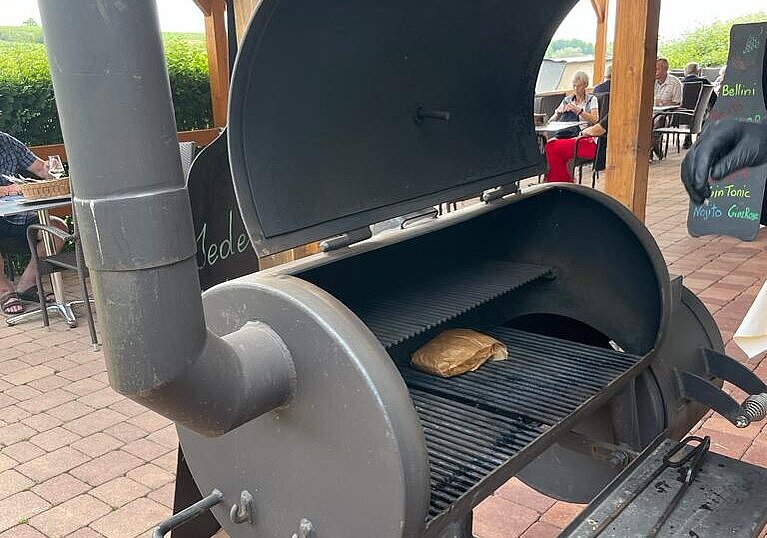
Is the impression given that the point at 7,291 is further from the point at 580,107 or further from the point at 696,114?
the point at 696,114

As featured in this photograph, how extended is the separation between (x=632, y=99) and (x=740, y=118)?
7.96 feet

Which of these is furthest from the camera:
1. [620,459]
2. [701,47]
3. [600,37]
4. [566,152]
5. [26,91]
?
[701,47]

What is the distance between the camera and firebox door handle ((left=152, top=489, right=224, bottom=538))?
4.41 feet

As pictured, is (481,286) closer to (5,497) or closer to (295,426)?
(295,426)

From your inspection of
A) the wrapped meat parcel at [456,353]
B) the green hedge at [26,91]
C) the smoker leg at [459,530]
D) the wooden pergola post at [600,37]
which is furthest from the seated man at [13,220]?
the wooden pergola post at [600,37]

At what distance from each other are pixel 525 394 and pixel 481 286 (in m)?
0.36

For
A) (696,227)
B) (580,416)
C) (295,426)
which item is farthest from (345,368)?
(696,227)

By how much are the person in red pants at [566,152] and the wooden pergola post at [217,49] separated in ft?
11.7

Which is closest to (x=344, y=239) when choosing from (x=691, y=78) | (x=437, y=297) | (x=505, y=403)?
(x=437, y=297)

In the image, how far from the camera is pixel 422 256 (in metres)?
2.06

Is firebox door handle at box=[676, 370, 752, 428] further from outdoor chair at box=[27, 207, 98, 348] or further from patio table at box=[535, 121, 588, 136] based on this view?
patio table at box=[535, 121, 588, 136]

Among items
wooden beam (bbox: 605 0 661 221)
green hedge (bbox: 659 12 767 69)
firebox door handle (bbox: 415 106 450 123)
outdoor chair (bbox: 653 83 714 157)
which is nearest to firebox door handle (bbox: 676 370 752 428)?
firebox door handle (bbox: 415 106 450 123)

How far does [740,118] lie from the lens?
5680 millimetres

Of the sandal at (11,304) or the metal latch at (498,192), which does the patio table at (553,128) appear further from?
the metal latch at (498,192)
